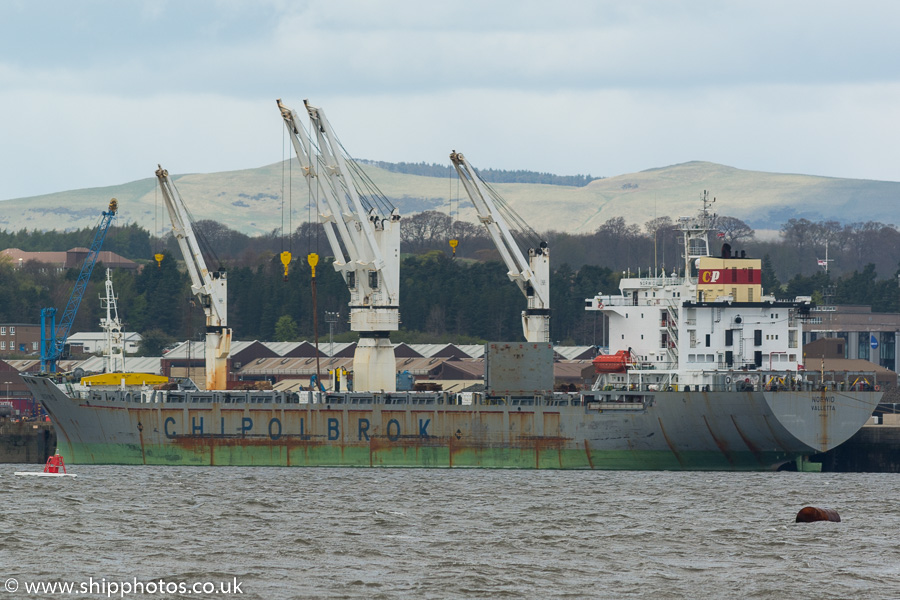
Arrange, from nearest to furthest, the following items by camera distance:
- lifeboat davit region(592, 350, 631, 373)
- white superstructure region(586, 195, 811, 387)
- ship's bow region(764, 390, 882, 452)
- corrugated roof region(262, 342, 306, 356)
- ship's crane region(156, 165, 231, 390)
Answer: ship's bow region(764, 390, 882, 452), white superstructure region(586, 195, 811, 387), lifeboat davit region(592, 350, 631, 373), ship's crane region(156, 165, 231, 390), corrugated roof region(262, 342, 306, 356)

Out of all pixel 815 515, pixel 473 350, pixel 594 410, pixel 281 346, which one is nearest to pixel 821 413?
pixel 594 410

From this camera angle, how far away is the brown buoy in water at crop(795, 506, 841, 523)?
55.0 m

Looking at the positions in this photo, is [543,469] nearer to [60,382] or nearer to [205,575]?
[60,382]

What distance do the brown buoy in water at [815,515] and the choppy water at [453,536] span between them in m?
0.78

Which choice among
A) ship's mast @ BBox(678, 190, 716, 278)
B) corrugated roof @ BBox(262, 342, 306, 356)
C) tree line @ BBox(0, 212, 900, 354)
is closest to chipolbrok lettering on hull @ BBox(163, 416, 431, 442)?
ship's mast @ BBox(678, 190, 716, 278)

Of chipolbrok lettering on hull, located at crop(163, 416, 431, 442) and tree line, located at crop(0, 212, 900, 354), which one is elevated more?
tree line, located at crop(0, 212, 900, 354)

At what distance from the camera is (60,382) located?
8488 centimetres

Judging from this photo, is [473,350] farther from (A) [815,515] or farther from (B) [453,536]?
(B) [453,536]

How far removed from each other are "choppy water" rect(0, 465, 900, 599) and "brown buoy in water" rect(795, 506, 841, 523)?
30.8 inches

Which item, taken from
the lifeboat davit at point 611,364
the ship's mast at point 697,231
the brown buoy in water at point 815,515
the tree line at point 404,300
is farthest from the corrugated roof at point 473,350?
the brown buoy in water at point 815,515

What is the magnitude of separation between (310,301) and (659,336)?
94.5 metres

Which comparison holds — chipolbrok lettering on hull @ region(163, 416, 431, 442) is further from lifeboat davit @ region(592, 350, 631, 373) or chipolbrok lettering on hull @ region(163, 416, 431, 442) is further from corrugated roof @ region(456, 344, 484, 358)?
corrugated roof @ region(456, 344, 484, 358)

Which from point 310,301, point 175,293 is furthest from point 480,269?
point 175,293

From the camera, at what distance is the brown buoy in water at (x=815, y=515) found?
5503 cm
